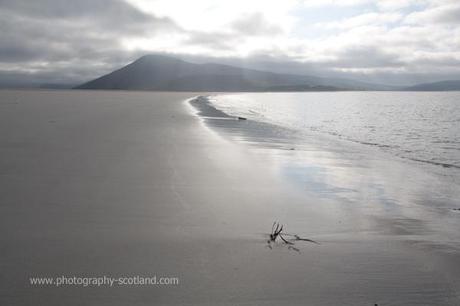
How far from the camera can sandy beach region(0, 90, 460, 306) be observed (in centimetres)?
340

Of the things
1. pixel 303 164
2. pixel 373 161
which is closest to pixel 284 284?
pixel 303 164

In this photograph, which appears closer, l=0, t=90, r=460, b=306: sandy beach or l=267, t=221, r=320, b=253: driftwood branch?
l=0, t=90, r=460, b=306: sandy beach

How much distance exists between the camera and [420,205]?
6.92 m

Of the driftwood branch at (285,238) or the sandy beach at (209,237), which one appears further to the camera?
the driftwood branch at (285,238)

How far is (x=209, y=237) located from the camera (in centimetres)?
465

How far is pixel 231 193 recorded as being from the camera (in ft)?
22.4

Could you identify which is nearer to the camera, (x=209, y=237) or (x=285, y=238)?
(x=209, y=237)

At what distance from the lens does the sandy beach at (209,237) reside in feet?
11.2

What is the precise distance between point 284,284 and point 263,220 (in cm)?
191

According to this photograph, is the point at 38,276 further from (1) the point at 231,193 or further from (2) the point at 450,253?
(2) the point at 450,253

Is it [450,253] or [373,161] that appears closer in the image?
[450,253]

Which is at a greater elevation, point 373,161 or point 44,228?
point 44,228

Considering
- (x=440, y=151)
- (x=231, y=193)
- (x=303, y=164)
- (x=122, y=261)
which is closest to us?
(x=122, y=261)

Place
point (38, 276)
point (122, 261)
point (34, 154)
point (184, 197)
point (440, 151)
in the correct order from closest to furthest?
1. point (38, 276)
2. point (122, 261)
3. point (184, 197)
4. point (34, 154)
5. point (440, 151)
